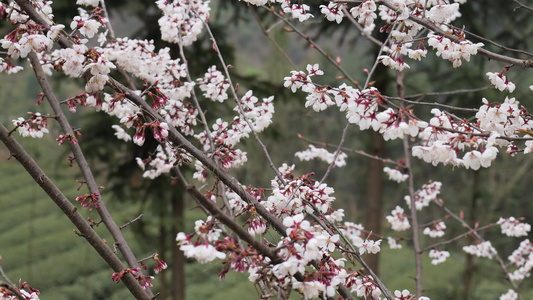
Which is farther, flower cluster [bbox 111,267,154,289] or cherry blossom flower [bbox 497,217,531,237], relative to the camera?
cherry blossom flower [bbox 497,217,531,237]

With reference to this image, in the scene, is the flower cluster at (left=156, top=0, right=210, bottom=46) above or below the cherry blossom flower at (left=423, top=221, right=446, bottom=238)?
above

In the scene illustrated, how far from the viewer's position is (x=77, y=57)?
62.1 inches

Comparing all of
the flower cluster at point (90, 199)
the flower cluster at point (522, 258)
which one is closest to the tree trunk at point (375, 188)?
the flower cluster at point (522, 258)

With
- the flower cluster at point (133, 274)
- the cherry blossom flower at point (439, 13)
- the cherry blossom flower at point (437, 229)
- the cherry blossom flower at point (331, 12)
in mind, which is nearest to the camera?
the flower cluster at point (133, 274)

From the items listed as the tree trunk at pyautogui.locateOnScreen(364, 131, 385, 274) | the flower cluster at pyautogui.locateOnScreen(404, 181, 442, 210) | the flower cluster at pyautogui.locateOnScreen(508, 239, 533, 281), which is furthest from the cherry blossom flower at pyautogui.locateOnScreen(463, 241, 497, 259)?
the tree trunk at pyautogui.locateOnScreen(364, 131, 385, 274)

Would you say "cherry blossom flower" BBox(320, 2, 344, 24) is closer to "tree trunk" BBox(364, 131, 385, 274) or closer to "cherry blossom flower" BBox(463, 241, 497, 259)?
"cherry blossom flower" BBox(463, 241, 497, 259)

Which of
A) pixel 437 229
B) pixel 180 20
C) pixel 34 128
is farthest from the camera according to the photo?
pixel 437 229

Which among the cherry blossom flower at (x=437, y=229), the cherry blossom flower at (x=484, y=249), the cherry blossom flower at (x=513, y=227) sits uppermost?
the cherry blossom flower at (x=437, y=229)

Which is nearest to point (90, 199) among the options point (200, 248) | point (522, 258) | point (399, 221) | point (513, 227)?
point (200, 248)

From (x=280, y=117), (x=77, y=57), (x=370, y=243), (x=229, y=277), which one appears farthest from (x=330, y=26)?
(x=280, y=117)

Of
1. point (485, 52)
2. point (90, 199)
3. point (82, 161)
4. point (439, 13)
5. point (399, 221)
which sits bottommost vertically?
point (399, 221)

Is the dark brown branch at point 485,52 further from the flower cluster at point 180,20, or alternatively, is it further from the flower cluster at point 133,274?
the flower cluster at point 180,20

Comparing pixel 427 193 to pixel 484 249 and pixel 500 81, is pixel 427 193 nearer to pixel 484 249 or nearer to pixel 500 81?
pixel 484 249

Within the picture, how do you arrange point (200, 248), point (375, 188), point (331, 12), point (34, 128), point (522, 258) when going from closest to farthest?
point (200, 248) → point (331, 12) → point (34, 128) → point (522, 258) → point (375, 188)
